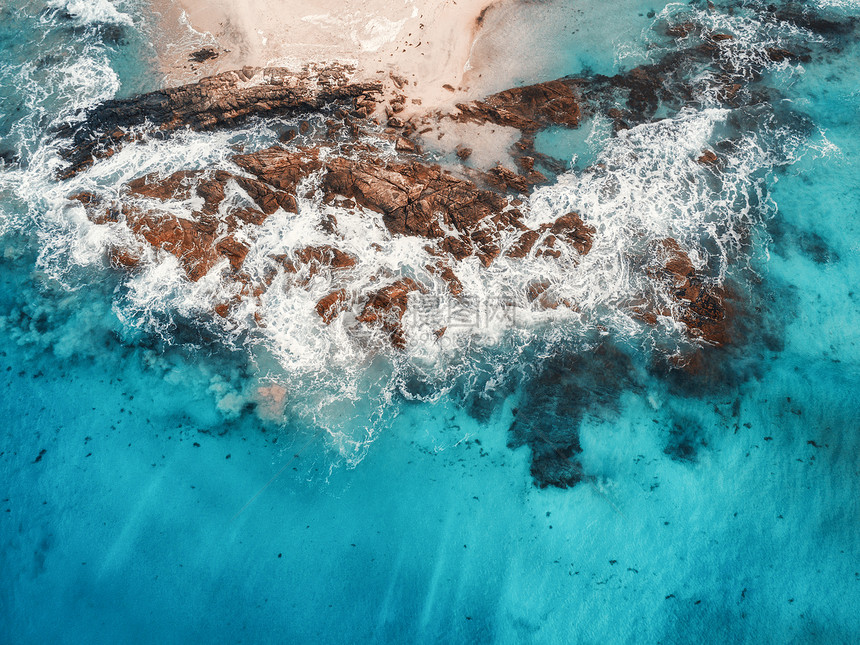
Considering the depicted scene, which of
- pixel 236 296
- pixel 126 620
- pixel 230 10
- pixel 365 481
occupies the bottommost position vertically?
pixel 126 620

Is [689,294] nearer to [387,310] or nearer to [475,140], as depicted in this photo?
[475,140]

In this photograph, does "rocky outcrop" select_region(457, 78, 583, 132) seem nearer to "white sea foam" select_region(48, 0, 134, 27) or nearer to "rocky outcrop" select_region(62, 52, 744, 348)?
"rocky outcrop" select_region(62, 52, 744, 348)

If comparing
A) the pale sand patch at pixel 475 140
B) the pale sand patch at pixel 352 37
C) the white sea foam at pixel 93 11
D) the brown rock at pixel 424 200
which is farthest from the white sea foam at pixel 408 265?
the white sea foam at pixel 93 11

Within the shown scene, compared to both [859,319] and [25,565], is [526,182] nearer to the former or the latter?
[859,319]

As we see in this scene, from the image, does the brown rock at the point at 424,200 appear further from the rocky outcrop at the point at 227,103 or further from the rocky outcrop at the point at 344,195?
the rocky outcrop at the point at 227,103

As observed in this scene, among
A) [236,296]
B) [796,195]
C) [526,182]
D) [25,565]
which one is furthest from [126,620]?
[796,195]
